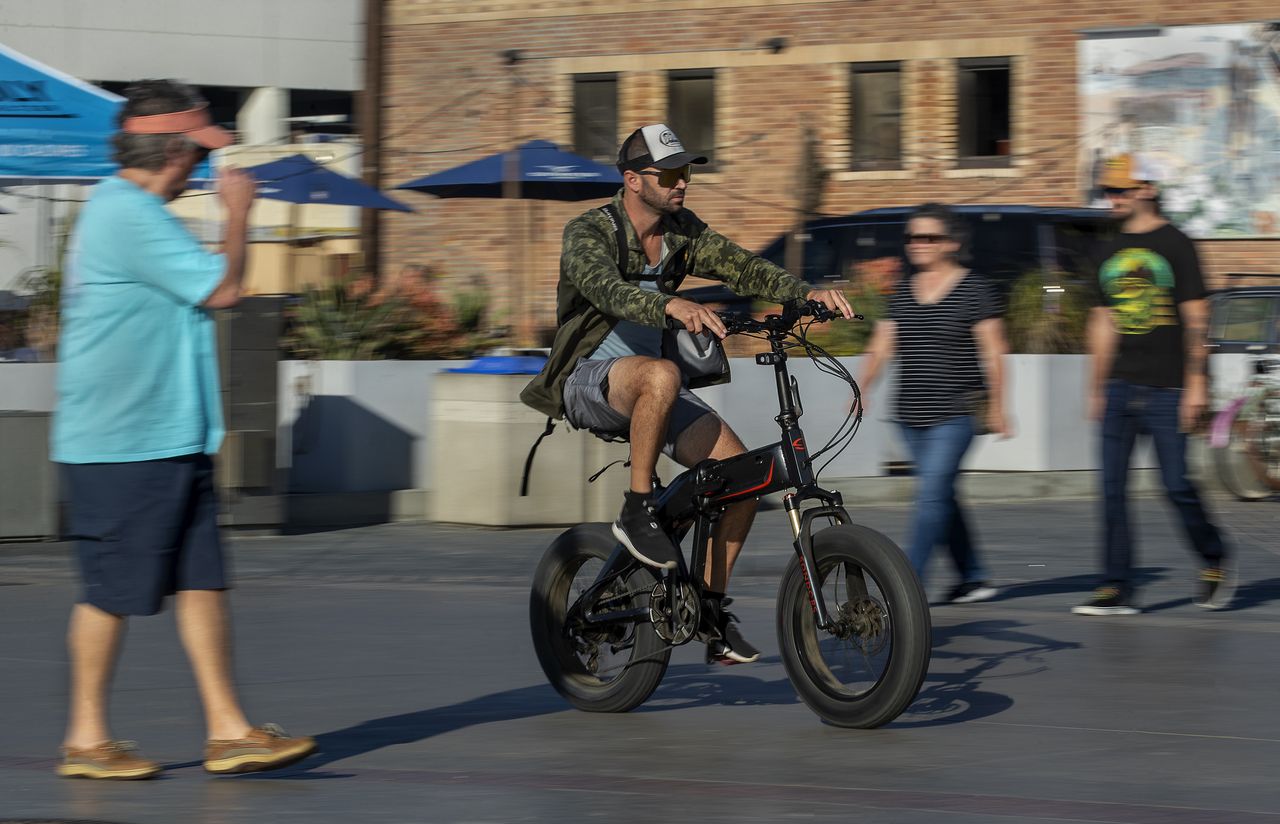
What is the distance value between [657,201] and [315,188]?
44.1 ft

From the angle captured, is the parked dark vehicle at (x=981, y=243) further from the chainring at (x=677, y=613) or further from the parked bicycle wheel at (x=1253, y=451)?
the chainring at (x=677, y=613)

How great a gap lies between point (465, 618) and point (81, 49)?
A: 2217cm

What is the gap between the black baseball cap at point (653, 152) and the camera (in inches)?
251

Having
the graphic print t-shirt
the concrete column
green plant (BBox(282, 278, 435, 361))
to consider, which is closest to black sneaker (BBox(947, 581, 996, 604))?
the graphic print t-shirt

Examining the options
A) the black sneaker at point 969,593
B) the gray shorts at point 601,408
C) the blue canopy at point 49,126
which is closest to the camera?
the gray shorts at point 601,408

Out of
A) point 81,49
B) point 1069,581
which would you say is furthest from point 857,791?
point 81,49

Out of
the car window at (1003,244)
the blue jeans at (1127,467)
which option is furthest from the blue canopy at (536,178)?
the blue jeans at (1127,467)

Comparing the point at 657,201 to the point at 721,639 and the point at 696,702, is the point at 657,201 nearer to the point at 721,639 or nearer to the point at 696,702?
the point at 721,639

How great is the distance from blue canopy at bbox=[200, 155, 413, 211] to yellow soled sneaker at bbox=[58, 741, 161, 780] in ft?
45.6

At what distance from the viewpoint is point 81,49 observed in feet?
94.9

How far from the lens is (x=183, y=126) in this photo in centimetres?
542

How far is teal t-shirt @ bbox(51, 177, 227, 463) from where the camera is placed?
5.36m

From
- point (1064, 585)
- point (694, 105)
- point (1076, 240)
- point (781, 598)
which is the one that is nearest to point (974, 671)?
point (781, 598)

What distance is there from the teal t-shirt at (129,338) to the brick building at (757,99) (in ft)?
60.2
